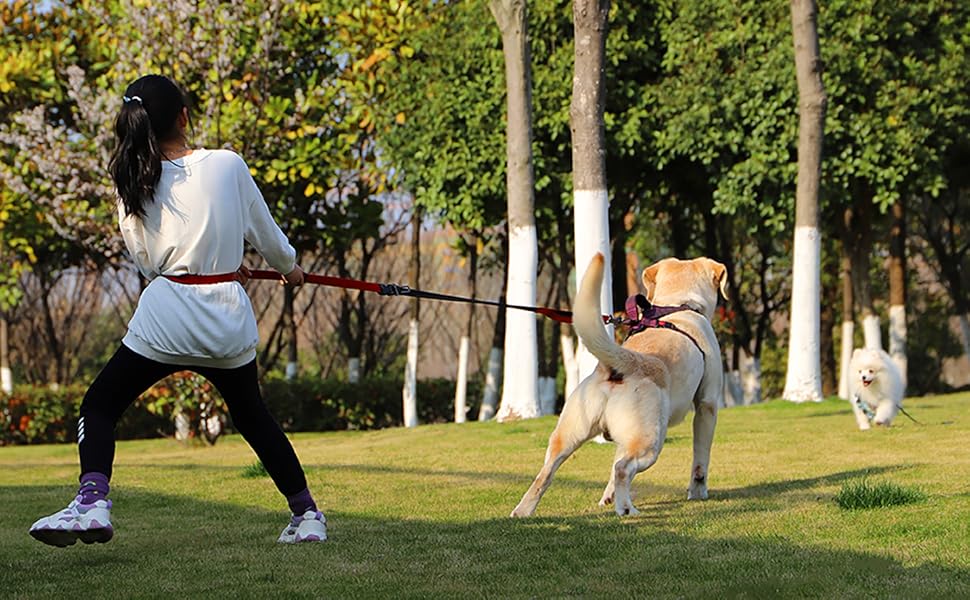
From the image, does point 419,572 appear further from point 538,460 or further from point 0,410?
point 0,410

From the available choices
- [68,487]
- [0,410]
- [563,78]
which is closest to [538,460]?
[68,487]

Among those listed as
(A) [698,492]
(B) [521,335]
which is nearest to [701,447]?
(A) [698,492]

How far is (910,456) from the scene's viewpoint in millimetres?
9672

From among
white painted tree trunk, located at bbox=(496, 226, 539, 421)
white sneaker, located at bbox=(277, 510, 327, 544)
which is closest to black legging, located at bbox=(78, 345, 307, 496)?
white sneaker, located at bbox=(277, 510, 327, 544)

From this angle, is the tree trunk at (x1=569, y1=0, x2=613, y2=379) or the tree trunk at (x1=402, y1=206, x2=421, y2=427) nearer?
the tree trunk at (x1=569, y1=0, x2=613, y2=379)

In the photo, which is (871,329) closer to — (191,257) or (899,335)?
(899,335)

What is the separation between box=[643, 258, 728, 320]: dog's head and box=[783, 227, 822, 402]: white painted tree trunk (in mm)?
10154

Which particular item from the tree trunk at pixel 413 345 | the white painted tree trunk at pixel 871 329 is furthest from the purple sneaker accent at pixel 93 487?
the white painted tree trunk at pixel 871 329

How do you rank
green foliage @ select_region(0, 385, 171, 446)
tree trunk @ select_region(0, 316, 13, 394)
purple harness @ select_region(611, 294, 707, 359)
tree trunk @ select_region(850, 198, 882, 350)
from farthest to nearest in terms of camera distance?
1. tree trunk @ select_region(0, 316, 13, 394)
2. green foliage @ select_region(0, 385, 171, 446)
3. tree trunk @ select_region(850, 198, 882, 350)
4. purple harness @ select_region(611, 294, 707, 359)

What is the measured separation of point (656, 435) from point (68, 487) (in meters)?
5.72


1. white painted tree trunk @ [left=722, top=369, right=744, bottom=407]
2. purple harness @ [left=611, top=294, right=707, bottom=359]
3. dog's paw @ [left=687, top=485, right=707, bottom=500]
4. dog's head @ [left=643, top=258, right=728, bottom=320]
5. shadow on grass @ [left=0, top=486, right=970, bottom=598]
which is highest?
dog's head @ [left=643, top=258, right=728, bottom=320]

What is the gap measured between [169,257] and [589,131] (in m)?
7.32

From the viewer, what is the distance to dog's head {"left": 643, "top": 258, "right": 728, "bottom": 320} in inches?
301

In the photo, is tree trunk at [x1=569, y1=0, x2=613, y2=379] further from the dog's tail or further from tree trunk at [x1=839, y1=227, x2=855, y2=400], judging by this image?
tree trunk at [x1=839, y1=227, x2=855, y2=400]
